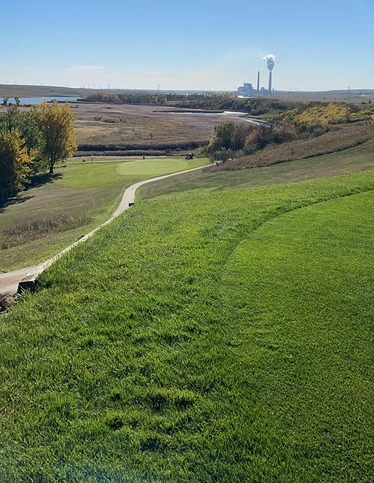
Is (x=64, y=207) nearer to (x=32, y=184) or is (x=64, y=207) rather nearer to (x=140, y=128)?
(x=32, y=184)

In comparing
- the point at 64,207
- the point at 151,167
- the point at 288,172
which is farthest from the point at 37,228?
the point at 151,167

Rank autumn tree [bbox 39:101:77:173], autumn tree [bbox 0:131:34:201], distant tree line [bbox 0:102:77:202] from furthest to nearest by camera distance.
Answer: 1. autumn tree [bbox 39:101:77:173]
2. distant tree line [bbox 0:102:77:202]
3. autumn tree [bbox 0:131:34:201]

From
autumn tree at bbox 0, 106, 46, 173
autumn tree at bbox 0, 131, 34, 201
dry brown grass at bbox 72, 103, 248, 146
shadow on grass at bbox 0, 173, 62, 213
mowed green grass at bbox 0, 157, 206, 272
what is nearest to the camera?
mowed green grass at bbox 0, 157, 206, 272

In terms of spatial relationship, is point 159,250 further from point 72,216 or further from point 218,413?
point 72,216

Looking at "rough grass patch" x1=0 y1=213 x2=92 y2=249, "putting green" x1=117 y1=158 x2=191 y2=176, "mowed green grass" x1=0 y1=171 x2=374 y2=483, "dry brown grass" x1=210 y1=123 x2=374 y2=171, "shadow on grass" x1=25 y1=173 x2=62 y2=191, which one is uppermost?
"dry brown grass" x1=210 y1=123 x2=374 y2=171

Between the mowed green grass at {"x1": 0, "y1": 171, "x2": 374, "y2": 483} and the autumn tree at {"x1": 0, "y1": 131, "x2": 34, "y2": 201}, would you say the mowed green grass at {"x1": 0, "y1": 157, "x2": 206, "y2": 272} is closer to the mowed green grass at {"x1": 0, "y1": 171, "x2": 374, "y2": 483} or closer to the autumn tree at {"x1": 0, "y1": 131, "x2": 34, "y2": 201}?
the autumn tree at {"x1": 0, "y1": 131, "x2": 34, "y2": 201}


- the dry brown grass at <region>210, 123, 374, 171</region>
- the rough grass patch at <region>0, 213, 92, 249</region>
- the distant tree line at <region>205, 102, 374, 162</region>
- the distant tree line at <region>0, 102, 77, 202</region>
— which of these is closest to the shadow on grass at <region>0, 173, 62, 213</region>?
the distant tree line at <region>0, 102, 77, 202</region>

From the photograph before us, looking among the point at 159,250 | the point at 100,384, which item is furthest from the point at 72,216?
the point at 100,384
